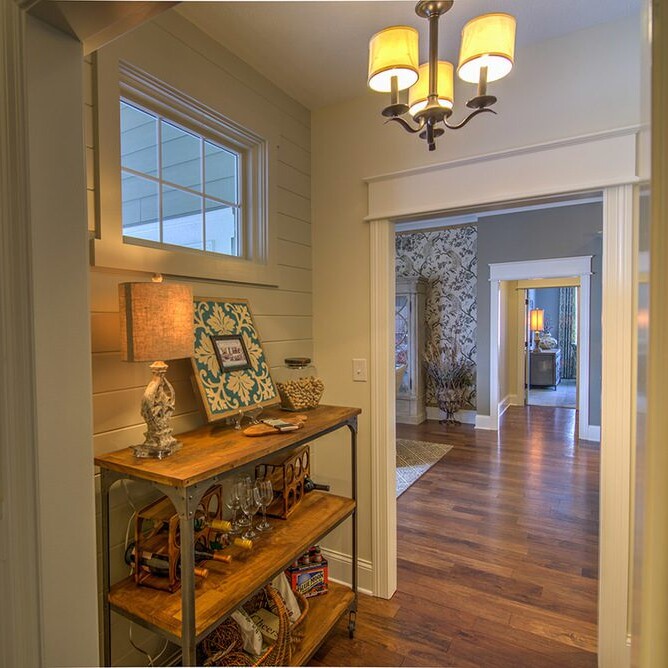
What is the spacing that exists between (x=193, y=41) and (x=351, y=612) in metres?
2.69

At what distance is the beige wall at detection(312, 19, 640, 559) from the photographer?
1.80 meters

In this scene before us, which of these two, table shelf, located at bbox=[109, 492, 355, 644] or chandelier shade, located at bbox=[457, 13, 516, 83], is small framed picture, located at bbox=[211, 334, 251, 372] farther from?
chandelier shade, located at bbox=[457, 13, 516, 83]

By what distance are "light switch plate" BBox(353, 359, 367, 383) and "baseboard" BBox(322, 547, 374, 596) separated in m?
1.01

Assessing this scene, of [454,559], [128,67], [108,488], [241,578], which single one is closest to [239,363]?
[108,488]

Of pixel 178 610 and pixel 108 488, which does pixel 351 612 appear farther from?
pixel 108 488

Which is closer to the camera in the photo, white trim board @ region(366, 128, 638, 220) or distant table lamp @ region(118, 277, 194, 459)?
distant table lamp @ region(118, 277, 194, 459)

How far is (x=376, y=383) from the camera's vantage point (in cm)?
234

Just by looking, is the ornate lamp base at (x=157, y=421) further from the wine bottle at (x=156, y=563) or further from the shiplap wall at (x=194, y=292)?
the wine bottle at (x=156, y=563)

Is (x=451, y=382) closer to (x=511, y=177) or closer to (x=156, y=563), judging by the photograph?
(x=511, y=177)

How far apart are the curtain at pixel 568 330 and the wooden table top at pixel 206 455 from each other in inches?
398

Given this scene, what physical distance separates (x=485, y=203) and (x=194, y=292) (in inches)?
56.0

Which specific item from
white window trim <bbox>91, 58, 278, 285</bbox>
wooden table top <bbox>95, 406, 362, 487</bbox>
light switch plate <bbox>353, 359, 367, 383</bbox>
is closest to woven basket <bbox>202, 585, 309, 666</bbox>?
wooden table top <bbox>95, 406, 362, 487</bbox>

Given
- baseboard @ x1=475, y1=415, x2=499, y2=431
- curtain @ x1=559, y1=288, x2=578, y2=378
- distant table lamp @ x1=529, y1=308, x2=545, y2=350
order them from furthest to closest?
curtain @ x1=559, y1=288, x2=578, y2=378, distant table lamp @ x1=529, y1=308, x2=545, y2=350, baseboard @ x1=475, y1=415, x2=499, y2=431

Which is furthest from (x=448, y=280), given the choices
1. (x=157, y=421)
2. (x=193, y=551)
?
(x=193, y=551)
